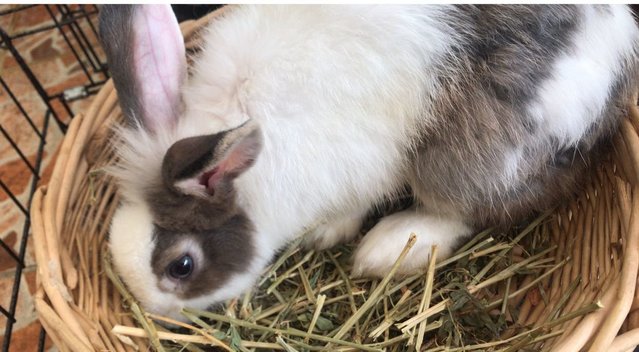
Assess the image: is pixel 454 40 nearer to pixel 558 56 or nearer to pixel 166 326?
pixel 558 56

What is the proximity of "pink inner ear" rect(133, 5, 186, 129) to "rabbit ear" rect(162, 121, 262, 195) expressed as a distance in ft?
0.74

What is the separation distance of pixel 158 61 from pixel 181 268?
1.47 feet

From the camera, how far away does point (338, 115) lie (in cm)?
132

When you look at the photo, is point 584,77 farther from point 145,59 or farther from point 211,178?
point 145,59

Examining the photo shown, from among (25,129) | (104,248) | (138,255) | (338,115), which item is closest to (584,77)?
(338,115)

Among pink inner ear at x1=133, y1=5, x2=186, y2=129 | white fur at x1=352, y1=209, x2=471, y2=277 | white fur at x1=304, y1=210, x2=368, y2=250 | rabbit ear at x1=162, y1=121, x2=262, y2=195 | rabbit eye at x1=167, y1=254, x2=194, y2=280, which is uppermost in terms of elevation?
pink inner ear at x1=133, y1=5, x2=186, y2=129

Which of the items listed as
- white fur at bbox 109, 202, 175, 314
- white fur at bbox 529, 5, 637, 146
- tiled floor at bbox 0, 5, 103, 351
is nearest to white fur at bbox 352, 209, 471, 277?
white fur at bbox 529, 5, 637, 146

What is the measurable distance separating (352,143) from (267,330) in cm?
45

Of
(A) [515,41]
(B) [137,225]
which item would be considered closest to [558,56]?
(A) [515,41]

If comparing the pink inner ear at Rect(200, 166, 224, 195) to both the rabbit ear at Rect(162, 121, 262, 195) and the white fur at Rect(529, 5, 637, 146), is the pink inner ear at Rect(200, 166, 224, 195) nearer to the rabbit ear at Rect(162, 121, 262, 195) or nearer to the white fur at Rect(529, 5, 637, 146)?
the rabbit ear at Rect(162, 121, 262, 195)

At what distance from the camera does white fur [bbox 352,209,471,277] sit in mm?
1479

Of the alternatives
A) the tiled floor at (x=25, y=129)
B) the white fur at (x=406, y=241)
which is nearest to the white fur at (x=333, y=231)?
the white fur at (x=406, y=241)

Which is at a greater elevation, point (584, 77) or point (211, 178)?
point (211, 178)

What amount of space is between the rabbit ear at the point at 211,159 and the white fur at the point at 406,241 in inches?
15.9
